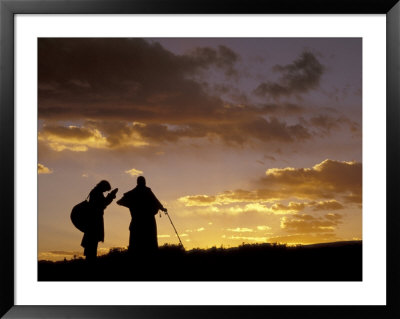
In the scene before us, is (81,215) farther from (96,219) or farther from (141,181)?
(141,181)

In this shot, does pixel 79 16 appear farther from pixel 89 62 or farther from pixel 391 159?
A: pixel 391 159

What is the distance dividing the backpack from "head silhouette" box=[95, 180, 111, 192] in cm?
10

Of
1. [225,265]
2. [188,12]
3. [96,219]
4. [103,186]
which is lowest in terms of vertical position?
[225,265]

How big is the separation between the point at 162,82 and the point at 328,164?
103 cm

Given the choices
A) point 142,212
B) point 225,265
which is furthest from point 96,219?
point 225,265

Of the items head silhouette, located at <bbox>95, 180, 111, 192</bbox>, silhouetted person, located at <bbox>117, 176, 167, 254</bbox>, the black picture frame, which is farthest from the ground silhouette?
head silhouette, located at <bbox>95, 180, 111, 192</bbox>

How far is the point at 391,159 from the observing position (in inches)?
125

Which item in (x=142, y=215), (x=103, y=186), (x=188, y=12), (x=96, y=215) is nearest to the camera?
(x=188, y=12)

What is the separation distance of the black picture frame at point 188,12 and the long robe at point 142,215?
0.44m

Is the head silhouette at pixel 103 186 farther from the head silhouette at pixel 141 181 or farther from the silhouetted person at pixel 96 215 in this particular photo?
the head silhouette at pixel 141 181

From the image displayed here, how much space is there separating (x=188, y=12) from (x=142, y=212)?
3.76 ft

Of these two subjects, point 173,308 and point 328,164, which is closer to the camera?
point 173,308

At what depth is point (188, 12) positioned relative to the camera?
128 inches

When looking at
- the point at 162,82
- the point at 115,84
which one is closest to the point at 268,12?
the point at 162,82
